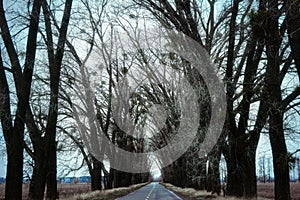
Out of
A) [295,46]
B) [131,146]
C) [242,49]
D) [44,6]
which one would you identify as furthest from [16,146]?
[131,146]

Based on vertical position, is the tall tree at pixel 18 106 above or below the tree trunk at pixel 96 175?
above

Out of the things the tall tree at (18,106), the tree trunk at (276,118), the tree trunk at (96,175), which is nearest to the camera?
the tree trunk at (276,118)

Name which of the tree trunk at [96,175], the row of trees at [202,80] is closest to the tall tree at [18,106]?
the row of trees at [202,80]

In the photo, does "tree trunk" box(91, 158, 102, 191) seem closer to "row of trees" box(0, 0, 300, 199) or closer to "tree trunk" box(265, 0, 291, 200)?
"row of trees" box(0, 0, 300, 199)

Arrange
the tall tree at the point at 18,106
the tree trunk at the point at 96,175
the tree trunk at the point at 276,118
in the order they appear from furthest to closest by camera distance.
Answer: the tree trunk at the point at 96,175 < the tall tree at the point at 18,106 < the tree trunk at the point at 276,118

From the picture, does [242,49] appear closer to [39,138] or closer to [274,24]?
[274,24]

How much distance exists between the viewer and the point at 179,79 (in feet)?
90.7

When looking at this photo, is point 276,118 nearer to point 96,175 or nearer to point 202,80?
point 202,80

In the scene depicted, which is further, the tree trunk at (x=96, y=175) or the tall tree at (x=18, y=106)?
the tree trunk at (x=96, y=175)

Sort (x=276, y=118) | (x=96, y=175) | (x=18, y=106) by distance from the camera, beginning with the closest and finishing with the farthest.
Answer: (x=18, y=106)
(x=276, y=118)
(x=96, y=175)

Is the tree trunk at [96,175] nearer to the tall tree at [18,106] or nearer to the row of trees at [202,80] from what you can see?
the row of trees at [202,80]

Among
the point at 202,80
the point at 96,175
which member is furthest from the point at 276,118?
the point at 96,175

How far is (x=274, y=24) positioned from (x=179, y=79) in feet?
50.6

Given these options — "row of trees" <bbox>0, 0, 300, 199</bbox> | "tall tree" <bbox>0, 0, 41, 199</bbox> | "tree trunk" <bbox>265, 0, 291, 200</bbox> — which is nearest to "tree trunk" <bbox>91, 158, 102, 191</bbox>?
"row of trees" <bbox>0, 0, 300, 199</bbox>
